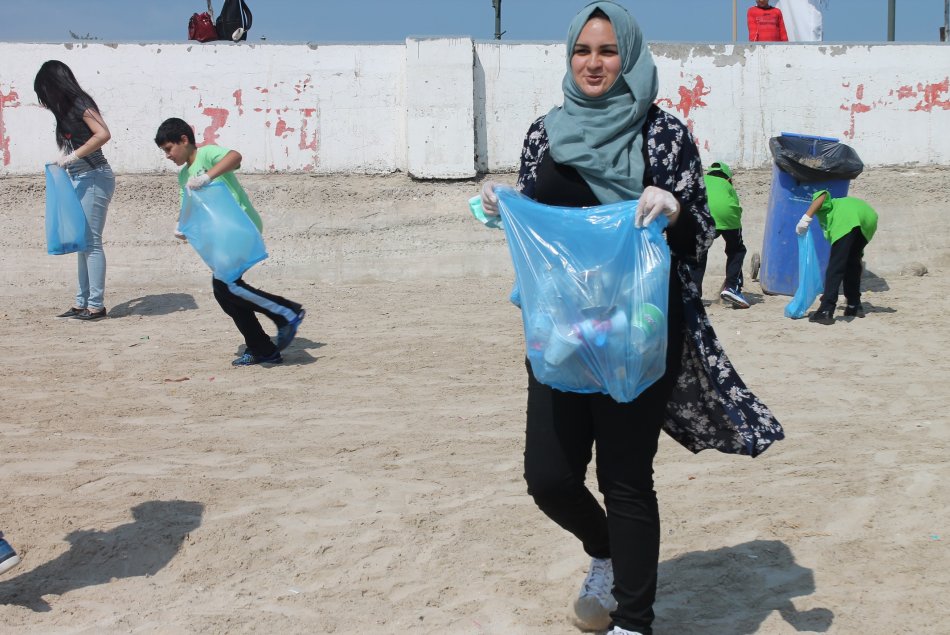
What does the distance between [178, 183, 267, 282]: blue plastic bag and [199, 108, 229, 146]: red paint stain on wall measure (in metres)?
4.52

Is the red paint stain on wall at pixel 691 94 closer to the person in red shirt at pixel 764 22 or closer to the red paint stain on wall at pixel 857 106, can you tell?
the person in red shirt at pixel 764 22

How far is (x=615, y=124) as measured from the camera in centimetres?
254

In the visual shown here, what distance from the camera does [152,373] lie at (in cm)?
634

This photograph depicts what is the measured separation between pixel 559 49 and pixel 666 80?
1.23 m

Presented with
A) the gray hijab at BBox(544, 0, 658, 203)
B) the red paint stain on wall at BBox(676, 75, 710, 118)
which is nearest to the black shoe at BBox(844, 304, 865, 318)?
the red paint stain on wall at BBox(676, 75, 710, 118)

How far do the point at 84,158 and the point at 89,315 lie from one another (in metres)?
1.27

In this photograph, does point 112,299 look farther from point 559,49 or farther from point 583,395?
point 583,395

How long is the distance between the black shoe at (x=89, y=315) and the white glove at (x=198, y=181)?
2.50 meters

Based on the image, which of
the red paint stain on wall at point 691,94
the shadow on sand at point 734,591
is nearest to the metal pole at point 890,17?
the red paint stain on wall at point 691,94

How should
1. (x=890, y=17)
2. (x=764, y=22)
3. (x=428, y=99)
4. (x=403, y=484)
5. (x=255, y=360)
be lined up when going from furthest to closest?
(x=890, y=17), (x=764, y=22), (x=428, y=99), (x=255, y=360), (x=403, y=484)

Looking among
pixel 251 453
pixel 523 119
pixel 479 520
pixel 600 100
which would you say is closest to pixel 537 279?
pixel 600 100

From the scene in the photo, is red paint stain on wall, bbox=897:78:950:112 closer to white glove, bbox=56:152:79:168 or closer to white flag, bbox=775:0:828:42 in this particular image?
white flag, bbox=775:0:828:42

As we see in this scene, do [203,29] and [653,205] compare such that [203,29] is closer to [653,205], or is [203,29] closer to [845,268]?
[845,268]

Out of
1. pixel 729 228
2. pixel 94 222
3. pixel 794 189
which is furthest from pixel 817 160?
pixel 94 222
